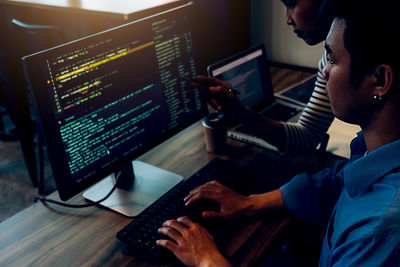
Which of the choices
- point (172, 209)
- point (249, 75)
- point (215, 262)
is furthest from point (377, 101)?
point (249, 75)

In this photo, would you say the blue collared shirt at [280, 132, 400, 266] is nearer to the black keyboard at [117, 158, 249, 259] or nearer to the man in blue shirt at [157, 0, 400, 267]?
the man in blue shirt at [157, 0, 400, 267]

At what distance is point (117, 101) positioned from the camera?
100cm

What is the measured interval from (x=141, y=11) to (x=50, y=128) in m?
0.90

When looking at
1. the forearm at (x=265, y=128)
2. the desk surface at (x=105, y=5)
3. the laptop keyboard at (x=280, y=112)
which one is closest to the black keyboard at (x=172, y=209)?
the forearm at (x=265, y=128)

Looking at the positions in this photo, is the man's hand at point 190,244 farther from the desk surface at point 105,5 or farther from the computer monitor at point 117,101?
the desk surface at point 105,5

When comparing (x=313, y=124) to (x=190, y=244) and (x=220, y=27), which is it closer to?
(x=190, y=244)

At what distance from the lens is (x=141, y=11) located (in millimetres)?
1601

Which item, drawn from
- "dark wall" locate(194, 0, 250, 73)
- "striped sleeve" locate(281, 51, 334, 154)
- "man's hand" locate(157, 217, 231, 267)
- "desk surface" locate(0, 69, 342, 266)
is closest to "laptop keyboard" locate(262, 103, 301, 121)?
"striped sleeve" locate(281, 51, 334, 154)

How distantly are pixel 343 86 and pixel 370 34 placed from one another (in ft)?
0.41

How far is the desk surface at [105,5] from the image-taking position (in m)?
1.62

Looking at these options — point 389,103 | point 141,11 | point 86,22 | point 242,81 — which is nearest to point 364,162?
point 389,103

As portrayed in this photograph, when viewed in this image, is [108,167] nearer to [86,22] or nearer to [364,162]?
[364,162]

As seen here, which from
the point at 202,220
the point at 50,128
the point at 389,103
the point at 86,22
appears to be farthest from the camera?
the point at 86,22

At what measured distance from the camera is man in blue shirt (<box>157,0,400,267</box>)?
646 millimetres
